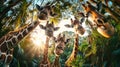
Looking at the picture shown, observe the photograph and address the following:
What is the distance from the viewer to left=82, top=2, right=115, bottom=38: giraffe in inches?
93.1

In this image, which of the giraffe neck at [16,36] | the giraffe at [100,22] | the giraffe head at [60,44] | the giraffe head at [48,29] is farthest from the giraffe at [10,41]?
the giraffe at [100,22]

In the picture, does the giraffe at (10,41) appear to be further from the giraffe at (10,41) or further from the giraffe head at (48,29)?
the giraffe head at (48,29)

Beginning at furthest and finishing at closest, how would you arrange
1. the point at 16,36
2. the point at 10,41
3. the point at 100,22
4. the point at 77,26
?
the point at 10,41 → the point at 16,36 → the point at 77,26 → the point at 100,22

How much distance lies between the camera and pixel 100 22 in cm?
250

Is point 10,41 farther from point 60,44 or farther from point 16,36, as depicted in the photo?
point 60,44

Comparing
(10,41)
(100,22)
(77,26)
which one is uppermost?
(100,22)

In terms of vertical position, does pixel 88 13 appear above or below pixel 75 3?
above

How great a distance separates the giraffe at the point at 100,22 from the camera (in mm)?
2364

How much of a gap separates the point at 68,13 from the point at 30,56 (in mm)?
13572

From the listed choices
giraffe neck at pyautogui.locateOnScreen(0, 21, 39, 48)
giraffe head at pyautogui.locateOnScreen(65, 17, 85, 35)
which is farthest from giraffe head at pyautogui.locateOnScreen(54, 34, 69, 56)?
giraffe neck at pyautogui.locateOnScreen(0, 21, 39, 48)

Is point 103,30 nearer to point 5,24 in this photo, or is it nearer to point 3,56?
point 3,56

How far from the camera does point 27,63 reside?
17.9 metres

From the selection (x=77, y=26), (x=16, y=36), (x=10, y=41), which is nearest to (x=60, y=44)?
(x=77, y=26)

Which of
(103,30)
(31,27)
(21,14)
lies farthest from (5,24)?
(103,30)
